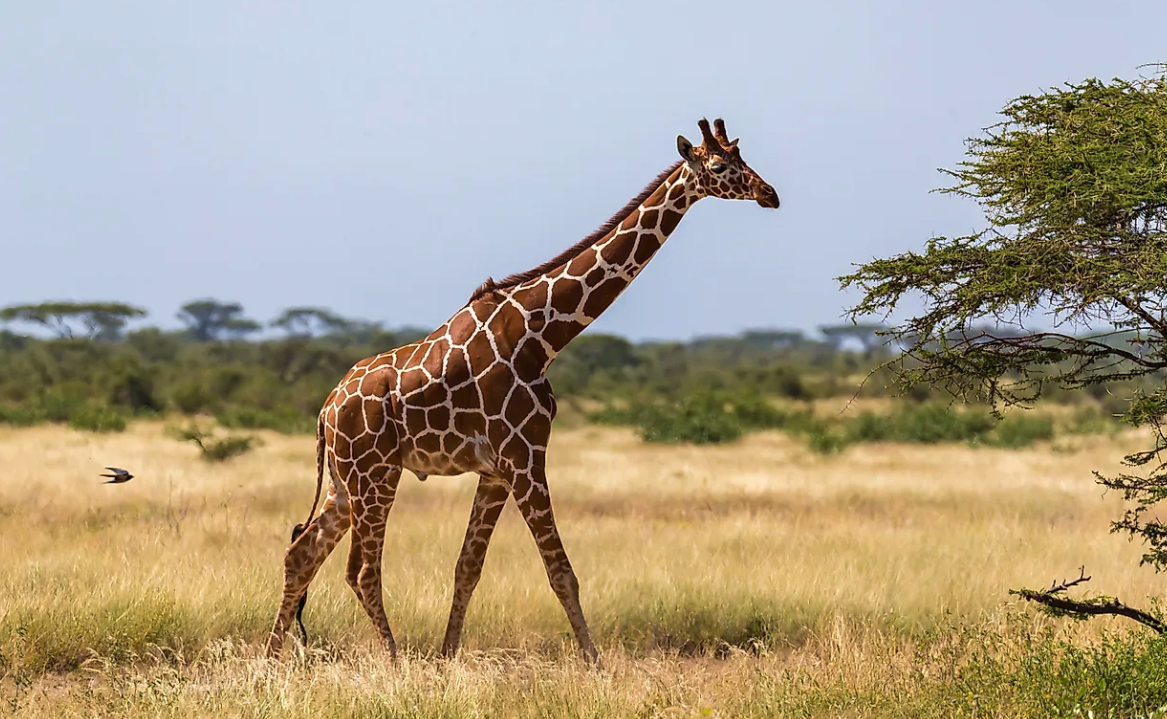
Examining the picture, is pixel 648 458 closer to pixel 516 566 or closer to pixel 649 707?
pixel 516 566

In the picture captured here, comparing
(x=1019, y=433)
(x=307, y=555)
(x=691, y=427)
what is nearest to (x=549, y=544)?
(x=307, y=555)

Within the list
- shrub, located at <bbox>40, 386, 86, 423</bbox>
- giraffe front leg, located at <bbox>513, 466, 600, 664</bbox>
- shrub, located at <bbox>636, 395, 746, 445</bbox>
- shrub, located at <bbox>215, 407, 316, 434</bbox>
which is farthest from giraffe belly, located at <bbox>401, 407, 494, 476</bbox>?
Answer: shrub, located at <bbox>40, 386, 86, 423</bbox>

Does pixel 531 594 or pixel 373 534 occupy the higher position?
pixel 373 534

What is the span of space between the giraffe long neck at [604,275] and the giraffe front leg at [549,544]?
34.5 inches

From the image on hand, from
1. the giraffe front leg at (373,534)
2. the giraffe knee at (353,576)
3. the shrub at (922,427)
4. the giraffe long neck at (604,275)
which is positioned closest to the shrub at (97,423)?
the shrub at (922,427)

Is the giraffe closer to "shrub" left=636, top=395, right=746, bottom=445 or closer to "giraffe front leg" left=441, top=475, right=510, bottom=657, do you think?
"giraffe front leg" left=441, top=475, right=510, bottom=657

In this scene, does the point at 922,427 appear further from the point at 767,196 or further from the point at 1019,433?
the point at 767,196

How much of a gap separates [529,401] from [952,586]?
4672 millimetres

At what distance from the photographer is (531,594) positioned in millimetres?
10109

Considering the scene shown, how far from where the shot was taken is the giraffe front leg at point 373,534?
8.28 meters

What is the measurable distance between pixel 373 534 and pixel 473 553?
27.8 inches

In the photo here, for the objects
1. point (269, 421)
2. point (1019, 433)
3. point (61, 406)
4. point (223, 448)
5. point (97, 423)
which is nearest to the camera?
point (223, 448)

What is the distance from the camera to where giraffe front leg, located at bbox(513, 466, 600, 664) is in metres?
7.88

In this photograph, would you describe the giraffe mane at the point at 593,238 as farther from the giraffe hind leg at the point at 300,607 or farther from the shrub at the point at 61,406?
the shrub at the point at 61,406
